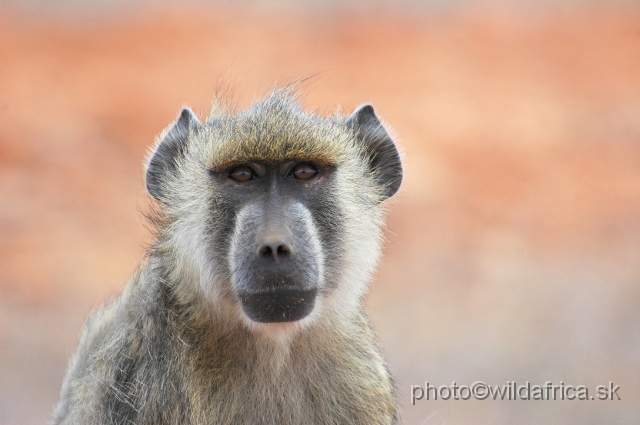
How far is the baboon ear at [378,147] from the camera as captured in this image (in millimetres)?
5480

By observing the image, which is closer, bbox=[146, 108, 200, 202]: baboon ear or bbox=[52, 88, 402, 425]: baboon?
bbox=[52, 88, 402, 425]: baboon

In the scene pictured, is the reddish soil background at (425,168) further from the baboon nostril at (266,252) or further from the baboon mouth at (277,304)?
the baboon nostril at (266,252)

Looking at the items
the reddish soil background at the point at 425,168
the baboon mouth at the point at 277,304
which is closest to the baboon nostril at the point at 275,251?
the baboon mouth at the point at 277,304

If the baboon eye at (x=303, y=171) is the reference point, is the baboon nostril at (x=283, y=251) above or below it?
below

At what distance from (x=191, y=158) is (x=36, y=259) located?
35.3 feet

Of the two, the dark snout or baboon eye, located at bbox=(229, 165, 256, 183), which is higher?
baboon eye, located at bbox=(229, 165, 256, 183)

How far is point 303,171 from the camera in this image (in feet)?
16.0

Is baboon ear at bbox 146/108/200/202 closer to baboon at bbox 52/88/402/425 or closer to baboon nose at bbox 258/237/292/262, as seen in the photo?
baboon at bbox 52/88/402/425

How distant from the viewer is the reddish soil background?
12961 mm

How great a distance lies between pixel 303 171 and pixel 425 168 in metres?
11.4

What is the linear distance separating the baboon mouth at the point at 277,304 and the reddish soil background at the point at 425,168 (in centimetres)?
723

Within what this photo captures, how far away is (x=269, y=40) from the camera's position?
61.1ft

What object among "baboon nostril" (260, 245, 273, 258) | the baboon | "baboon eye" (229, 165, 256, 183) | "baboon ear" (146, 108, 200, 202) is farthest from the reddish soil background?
"baboon nostril" (260, 245, 273, 258)

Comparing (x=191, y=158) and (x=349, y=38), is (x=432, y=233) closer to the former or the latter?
(x=349, y=38)
